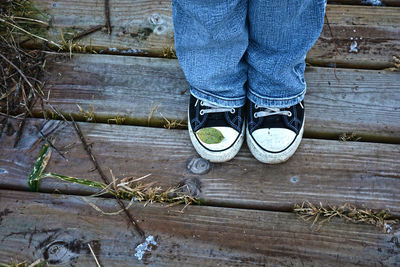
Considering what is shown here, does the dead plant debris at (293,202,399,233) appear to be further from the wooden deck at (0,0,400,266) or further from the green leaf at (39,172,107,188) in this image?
the green leaf at (39,172,107,188)

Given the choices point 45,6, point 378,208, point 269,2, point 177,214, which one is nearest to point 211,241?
point 177,214

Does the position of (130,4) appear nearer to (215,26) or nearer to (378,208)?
(215,26)

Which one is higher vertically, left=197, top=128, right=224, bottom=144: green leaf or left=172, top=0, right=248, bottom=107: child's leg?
left=172, top=0, right=248, bottom=107: child's leg

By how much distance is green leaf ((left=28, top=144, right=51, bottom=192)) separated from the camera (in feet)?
3.34

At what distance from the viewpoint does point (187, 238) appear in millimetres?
948

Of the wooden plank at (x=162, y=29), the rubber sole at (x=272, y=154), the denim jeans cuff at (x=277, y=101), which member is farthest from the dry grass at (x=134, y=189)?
the wooden plank at (x=162, y=29)

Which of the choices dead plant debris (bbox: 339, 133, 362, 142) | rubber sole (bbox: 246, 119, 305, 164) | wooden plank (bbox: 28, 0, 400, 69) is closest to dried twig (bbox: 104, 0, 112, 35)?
wooden plank (bbox: 28, 0, 400, 69)

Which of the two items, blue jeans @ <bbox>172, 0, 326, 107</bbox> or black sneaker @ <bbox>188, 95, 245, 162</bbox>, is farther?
black sneaker @ <bbox>188, 95, 245, 162</bbox>

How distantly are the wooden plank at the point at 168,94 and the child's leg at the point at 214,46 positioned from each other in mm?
178

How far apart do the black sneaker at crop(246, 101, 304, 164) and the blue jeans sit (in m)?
0.03

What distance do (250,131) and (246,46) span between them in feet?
0.91

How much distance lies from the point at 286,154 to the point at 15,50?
1.01 m

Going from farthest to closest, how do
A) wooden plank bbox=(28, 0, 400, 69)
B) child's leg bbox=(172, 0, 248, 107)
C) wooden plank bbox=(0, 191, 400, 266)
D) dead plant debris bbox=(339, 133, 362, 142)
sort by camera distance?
wooden plank bbox=(28, 0, 400, 69)
dead plant debris bbox=(339, 133, 362, 142)
wooden plank bbox=(0, 191, 400, 266)
child's leg bbox=(172, 0, 248, 107)

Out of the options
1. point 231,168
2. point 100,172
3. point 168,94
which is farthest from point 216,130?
point 100,172
